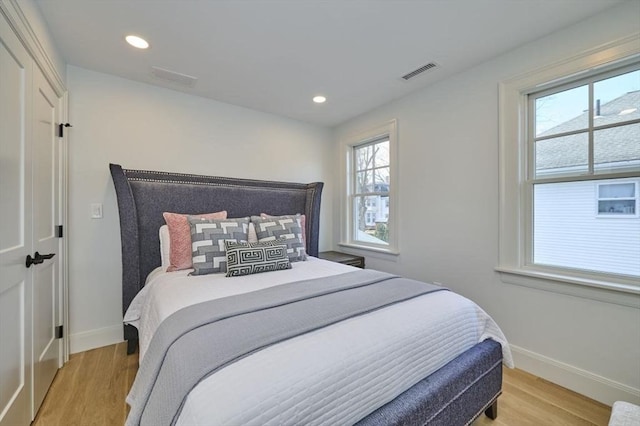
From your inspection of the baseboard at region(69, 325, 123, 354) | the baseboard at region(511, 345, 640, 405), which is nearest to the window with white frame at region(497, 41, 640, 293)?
the baseboard at region(511, 345, 640, 405)

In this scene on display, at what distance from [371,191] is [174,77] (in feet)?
8.27

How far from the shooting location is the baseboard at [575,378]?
5.48 ft

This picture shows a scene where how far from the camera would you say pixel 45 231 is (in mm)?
1819

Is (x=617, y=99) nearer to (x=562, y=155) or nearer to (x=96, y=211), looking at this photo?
(x=562, y=155)

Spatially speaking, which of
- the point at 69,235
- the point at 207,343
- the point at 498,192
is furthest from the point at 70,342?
the point at 498,192

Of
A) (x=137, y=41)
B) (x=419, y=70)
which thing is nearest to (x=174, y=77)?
(x=137, y=41)

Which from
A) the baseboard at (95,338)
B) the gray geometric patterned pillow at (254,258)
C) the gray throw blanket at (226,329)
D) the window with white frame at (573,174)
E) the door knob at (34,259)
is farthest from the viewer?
the baseboard at (95,338)

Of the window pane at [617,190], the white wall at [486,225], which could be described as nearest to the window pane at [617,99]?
the white wall at [486,225]

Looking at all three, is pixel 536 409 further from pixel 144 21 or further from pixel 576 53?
pixel 144 21

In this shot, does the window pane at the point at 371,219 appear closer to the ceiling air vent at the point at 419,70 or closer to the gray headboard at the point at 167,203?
the gray headboard at the point at 167,203

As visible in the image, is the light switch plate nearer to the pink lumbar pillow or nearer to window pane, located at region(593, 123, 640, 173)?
the pink lumbar pillow

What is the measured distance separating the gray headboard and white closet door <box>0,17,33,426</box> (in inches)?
30.9

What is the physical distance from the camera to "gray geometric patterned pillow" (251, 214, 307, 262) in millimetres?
2496

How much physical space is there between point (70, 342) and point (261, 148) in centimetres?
261
